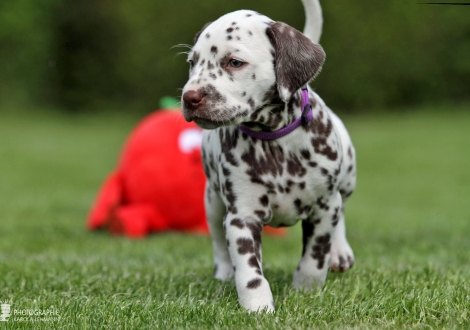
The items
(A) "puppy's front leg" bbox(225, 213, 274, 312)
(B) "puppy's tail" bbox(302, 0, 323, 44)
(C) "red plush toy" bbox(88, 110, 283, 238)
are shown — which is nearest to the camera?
(A) "puppy's front leg" bbox(225, 213, 274, 312)

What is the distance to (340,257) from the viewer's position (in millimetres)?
4508

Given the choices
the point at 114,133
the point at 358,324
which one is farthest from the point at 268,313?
the point at 114,133

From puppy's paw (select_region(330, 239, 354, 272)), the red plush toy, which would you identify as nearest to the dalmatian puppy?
puppy's paw (select_region(330, 239, 354, 272))

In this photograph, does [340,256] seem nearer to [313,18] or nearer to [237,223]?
[237,223]

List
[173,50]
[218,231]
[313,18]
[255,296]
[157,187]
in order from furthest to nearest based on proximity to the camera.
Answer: [173,50], [157,187], [218,231], [313,18], [255,296]

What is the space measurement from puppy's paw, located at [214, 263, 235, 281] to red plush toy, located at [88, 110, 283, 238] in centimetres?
333

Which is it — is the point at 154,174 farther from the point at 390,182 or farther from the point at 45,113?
the point at 45,113

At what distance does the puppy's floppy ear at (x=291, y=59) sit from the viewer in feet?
11.9

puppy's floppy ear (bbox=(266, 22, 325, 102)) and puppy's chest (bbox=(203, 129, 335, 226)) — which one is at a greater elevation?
puppy's floppy ear (bbox=(266, 22, 325, 102))

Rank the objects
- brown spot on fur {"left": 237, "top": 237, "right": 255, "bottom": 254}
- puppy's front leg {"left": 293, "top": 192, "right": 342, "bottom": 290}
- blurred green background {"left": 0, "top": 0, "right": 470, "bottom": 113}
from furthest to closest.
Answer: blurred green background {"left": 0, "top": 0, "right": 470, "bottom": 113}, puppy's front leg {"left": 293, "top": 192, "right": 342, "bottom": 290}, brown spot on fur {"left": 237, "top": 237, "right": 255, "bottom": 254}

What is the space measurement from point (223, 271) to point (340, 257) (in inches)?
31.6

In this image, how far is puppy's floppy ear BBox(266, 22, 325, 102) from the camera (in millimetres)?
3641

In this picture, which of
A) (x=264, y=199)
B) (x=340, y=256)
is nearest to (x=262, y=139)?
(x=264, y=199)

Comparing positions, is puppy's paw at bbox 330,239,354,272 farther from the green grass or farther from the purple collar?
the purple collar
